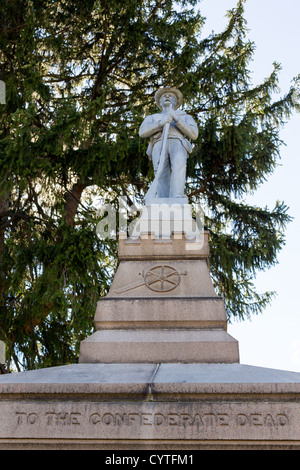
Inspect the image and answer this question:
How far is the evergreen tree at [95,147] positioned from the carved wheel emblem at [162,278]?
11.5 ft

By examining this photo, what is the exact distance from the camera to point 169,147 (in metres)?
6.81

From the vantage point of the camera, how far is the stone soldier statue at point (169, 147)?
21.6 ft

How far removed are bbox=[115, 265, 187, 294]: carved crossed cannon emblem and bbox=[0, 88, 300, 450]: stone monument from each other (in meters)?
Result: 0.01

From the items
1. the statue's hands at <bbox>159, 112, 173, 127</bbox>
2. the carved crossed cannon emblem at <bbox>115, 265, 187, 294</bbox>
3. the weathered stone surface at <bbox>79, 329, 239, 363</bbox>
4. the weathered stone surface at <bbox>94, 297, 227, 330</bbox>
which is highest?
the statue's hands at <bbox>159, 112, 173, 127</bbox>

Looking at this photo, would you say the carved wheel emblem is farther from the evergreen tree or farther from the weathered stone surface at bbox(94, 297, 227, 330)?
the evergreen tree

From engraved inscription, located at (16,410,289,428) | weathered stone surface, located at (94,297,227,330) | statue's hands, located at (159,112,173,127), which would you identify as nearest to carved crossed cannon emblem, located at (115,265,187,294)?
weathered stone surface, located at (94,297,227,330)

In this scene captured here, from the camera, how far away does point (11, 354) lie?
31.9ft

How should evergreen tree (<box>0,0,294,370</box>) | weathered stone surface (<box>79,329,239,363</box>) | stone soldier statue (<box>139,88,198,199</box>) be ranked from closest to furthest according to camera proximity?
1. weathered stone surface (<box>79,329,239,363</box>)
2. stone soldier statue (<box>139,88,198,199</box>)
3. evergreen tree (<box>0,0,294,370</box>)

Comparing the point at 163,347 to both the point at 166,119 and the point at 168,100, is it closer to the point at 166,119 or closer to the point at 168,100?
the point at 166,119

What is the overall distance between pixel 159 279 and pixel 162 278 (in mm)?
34

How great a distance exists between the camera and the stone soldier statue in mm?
6594

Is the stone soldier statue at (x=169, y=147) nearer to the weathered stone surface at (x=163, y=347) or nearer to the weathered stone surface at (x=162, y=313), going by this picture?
the weathered stone surface at (x=162, y=313)
